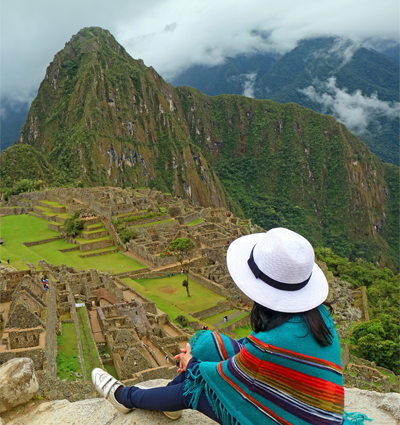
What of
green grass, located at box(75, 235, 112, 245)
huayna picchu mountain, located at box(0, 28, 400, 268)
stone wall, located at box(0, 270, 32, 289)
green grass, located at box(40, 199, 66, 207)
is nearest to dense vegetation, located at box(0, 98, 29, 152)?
huayna picchu mountain, located at box(0, 28, 400, 268)

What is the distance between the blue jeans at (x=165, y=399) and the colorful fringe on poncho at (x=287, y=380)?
445 millimetres

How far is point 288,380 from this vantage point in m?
3.49

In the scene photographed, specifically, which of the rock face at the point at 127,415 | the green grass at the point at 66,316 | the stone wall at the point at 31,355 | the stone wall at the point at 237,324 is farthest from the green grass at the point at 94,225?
the rock face at the point at 127,415

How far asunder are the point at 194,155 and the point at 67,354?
470 ft

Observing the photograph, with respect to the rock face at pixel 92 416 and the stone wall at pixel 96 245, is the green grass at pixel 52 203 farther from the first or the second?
the rock face at pixel 92 416

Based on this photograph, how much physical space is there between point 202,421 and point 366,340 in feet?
75.8

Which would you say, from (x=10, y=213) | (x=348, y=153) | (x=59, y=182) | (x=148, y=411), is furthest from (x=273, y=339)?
(x=348, y=153)

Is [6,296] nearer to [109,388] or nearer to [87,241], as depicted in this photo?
[109,388]

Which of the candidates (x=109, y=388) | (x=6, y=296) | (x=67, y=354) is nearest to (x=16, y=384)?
(x=109, y=388)

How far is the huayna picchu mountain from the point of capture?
11181cm

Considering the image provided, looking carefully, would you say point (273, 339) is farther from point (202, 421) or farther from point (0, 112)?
point (0, 112)

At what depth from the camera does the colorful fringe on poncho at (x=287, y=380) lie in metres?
3.45

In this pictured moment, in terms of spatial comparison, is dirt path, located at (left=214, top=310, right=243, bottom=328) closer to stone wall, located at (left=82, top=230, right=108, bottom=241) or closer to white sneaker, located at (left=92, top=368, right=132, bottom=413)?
white sneaker, located at (left=92, top=368, right=132, bottom=413)

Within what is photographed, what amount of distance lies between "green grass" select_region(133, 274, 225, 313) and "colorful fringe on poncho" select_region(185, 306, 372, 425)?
62.0 feet
